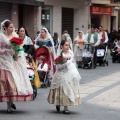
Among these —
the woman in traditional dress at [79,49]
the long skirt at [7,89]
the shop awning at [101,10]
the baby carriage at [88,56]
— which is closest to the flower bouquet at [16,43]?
the long skirt at [7,89]

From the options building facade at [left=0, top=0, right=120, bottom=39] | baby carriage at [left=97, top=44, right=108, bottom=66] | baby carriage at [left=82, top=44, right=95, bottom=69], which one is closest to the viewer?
baby carriage at [left=82, top=44, right=95, bottom=69]

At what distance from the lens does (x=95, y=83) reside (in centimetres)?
1447

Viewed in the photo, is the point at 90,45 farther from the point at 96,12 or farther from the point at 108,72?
the point at 96,12

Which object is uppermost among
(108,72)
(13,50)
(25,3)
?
(25,3)

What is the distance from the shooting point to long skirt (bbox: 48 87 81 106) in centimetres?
904

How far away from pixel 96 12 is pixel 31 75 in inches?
969

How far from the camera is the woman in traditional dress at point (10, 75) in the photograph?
349 inches

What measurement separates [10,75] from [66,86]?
3.78 ft

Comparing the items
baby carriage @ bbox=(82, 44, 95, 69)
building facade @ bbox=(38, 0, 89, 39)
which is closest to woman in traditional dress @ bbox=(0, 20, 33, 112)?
baby carriage @ bbox=(82, 44, 95, 69)

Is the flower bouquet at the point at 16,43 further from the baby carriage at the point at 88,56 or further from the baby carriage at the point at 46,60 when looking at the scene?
the baby carriage at the point at 88,56

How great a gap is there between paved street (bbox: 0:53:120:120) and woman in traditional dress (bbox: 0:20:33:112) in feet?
1.23

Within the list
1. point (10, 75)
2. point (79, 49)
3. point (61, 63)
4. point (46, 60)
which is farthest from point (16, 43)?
point (79, 49)

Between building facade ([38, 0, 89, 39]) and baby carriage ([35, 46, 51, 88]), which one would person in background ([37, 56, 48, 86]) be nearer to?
baby carriage ([35, 46, 51, 88])

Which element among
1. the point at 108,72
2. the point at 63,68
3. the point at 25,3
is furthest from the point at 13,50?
the point at 25,3
